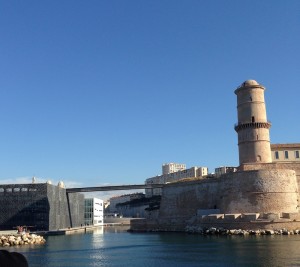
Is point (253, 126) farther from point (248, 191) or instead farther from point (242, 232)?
point (242, 232)

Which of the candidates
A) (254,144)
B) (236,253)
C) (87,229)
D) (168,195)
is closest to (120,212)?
(87,229)

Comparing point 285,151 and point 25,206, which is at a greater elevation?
point 285,151

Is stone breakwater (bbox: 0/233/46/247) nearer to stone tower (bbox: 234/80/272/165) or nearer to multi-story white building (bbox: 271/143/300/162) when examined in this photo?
stone tower (bbox: 234/80/272/165)

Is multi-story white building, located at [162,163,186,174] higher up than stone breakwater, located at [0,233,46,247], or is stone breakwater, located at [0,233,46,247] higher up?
multi-story white building, located at [162,163,186,174]

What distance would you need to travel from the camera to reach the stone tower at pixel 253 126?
165ft

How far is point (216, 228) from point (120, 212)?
9877 centimetres

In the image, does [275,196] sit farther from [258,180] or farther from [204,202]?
[204,202]

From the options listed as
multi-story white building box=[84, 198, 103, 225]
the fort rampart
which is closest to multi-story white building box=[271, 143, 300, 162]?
the fort rampart

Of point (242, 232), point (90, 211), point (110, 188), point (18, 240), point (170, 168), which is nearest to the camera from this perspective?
point (18, 240)

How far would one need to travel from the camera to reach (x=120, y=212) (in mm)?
139125

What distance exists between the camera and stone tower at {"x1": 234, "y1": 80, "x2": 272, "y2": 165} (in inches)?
1978

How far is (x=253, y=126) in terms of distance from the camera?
50.3m

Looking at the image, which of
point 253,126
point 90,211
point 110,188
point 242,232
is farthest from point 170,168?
point 242,232

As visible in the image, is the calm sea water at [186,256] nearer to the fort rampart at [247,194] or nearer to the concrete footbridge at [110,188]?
the fort rampart at [247,194]
